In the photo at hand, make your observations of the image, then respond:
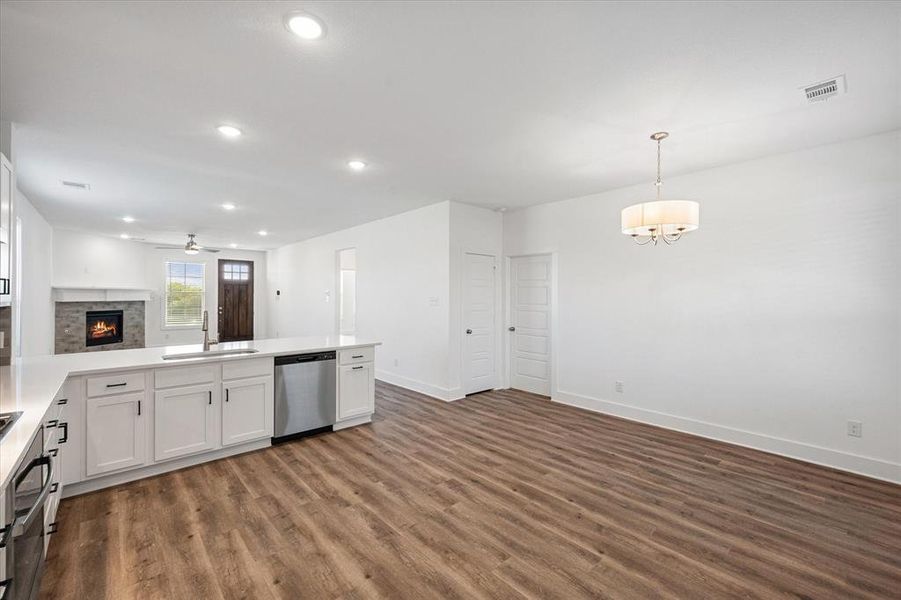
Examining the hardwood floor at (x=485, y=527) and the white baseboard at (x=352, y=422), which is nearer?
the hardwood floor at (x=485, y=527)

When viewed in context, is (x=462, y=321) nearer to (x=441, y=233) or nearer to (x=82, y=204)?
(x=441, y=233)

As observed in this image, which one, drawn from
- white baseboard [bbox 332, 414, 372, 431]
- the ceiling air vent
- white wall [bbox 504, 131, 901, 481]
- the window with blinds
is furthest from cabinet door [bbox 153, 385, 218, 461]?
the window with blinds

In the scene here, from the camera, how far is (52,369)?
2654mm

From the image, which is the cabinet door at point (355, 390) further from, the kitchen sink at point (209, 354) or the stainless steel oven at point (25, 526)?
the stainless steel oven at point (25, 526)

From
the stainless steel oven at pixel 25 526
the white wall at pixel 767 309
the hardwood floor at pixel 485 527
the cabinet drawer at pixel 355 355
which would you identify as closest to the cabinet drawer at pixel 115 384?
the hardwood floor at pixel 485 527

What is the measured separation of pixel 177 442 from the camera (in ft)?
10.1

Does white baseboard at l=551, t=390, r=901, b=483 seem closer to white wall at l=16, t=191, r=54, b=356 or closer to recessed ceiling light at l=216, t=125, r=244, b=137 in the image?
recessed ceiling light at l=216, t=125, r=244, b=137

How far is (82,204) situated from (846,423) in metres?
8.90

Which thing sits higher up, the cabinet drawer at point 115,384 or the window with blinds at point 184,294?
the window with blinds at point 184,294

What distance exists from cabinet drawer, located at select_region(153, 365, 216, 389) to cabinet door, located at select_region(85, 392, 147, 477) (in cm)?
15

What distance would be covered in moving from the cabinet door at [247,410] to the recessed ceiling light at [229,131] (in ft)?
6.72

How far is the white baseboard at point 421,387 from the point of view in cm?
523

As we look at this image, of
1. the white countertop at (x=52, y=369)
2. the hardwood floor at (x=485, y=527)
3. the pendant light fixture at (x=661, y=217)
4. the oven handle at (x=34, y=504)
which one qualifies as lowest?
the hardwood floor at (x=485, y=527)

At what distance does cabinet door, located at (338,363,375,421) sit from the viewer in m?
4.07
